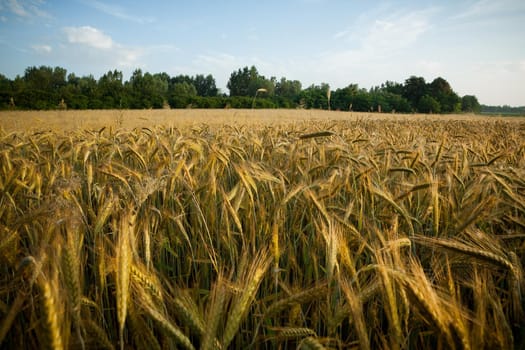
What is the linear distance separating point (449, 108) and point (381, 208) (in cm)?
6833

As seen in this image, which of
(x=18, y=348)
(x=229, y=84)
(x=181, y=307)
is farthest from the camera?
(x=229, y=84)

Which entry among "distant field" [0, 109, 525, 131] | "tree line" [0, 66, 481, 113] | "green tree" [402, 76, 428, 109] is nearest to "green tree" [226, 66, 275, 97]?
"tree line" [0, 66, 481, 113]

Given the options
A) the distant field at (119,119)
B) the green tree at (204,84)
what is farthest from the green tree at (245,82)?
the distant field at (119,119)

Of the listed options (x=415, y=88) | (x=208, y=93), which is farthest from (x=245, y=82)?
(x=415, y=88)

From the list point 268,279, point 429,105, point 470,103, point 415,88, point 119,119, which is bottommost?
point 268,279

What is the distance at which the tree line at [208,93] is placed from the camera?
30.9 metres

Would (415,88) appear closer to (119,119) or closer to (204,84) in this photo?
(204,84)

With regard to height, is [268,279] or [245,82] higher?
[245,82]

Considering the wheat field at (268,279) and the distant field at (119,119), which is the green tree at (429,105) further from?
the wheat field at (268,279)

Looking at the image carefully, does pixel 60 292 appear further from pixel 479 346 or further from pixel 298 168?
pixel 298 168

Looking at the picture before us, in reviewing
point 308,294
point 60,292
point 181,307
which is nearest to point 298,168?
point 308,294

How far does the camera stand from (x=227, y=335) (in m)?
0.70

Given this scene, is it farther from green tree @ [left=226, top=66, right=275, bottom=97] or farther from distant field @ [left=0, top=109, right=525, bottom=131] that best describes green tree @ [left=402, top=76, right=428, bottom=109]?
distant field @ [left=0, top=109, right=525, bottom=131]

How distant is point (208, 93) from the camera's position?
98812mm
